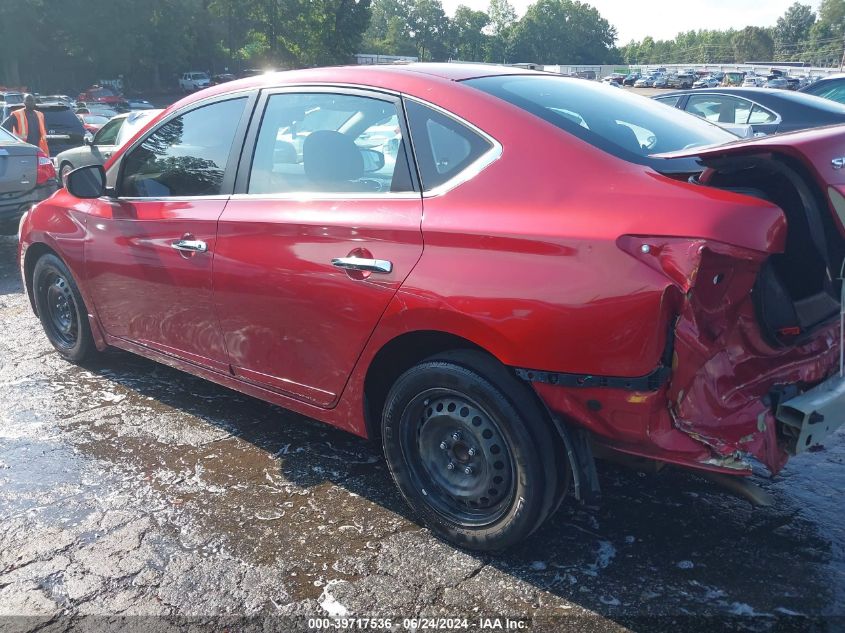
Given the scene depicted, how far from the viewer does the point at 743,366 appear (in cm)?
243

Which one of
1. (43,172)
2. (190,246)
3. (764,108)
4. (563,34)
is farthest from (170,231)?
(563,34)

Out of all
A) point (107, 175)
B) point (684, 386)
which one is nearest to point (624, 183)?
point (684, 386)

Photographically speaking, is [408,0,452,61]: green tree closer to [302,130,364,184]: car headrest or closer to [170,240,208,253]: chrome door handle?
[170,240,208,253]: chrome door handle

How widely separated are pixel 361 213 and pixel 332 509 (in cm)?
127

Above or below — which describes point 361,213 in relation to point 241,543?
above

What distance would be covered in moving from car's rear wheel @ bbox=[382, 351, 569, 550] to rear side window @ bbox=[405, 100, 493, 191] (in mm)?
684

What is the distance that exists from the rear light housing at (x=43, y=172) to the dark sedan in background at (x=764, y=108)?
7.31 m

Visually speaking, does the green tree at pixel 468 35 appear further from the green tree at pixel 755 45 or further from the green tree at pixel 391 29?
the green tree at pixel 755 45

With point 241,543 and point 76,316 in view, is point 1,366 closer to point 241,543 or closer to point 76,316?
point 76,316

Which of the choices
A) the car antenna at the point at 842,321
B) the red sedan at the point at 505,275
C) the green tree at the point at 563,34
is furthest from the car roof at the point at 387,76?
the green tree at the point at 563,34

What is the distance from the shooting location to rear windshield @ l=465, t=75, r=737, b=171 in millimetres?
2695


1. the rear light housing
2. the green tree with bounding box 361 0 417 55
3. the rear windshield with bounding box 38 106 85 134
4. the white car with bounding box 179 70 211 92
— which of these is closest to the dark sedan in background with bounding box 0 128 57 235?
the rear light housing

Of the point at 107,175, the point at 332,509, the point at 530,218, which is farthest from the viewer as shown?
the point at 107,175

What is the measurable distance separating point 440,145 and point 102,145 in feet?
37.4
